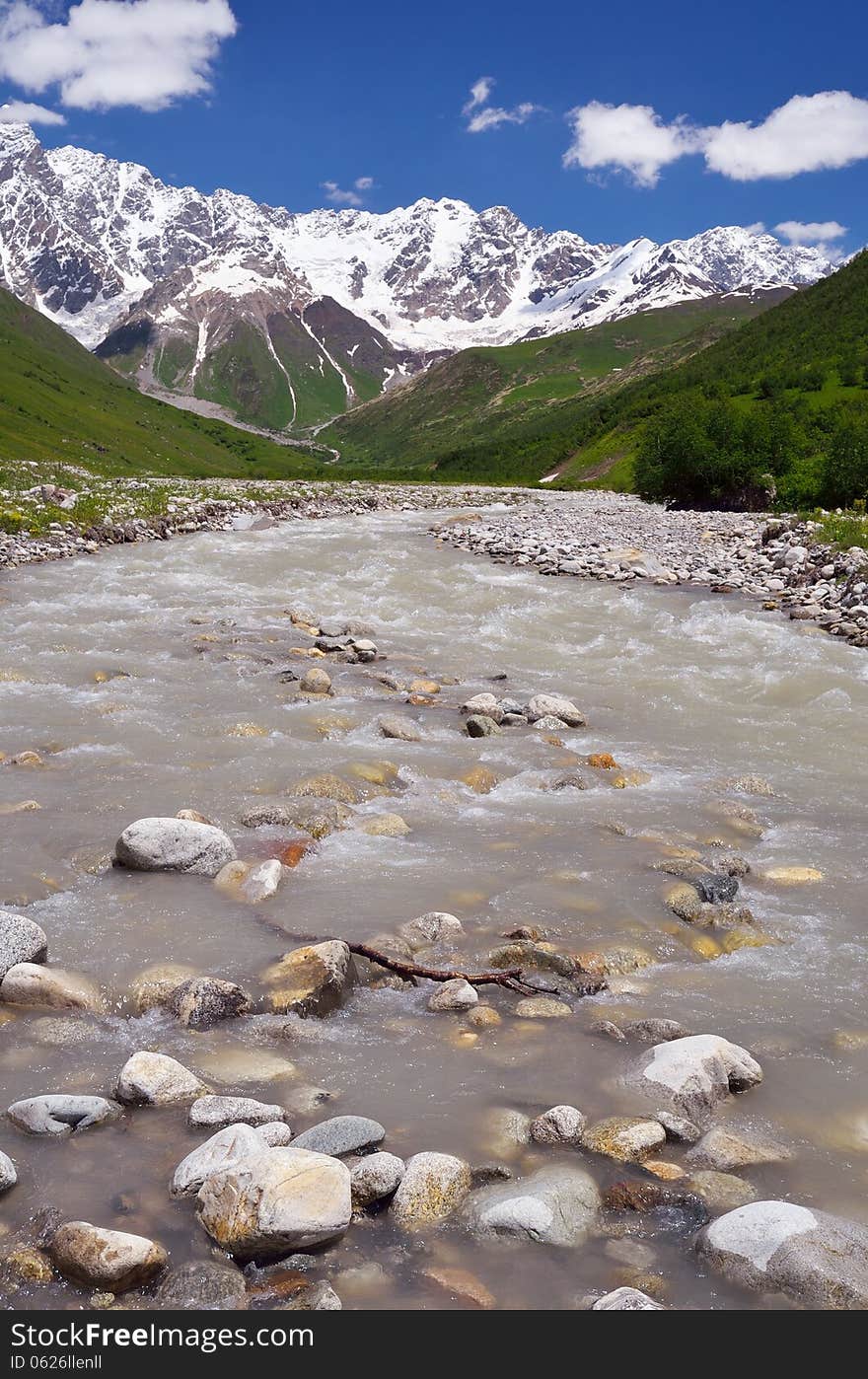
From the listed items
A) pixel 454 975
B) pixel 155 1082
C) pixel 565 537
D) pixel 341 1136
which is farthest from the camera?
pixel 565 537

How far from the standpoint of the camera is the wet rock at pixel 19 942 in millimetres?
6648

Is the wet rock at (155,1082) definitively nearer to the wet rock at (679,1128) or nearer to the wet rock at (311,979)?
the wet rock at (311,979)

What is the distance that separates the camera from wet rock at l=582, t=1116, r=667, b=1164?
514 centimetres

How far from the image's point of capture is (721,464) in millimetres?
56656

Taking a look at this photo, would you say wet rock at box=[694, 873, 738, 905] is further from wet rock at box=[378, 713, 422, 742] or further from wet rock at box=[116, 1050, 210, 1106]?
wet rock at box=[378, 713, 422, 742]

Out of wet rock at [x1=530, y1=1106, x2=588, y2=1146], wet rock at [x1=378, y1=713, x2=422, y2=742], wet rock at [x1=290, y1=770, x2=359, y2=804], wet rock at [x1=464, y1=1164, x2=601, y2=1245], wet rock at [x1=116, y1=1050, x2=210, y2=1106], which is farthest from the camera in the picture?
wet rock at [x1=378, y1=713, x2=422, y2=742]

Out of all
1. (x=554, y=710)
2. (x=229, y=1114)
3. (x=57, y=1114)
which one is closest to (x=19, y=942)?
(x=57, y=1114)

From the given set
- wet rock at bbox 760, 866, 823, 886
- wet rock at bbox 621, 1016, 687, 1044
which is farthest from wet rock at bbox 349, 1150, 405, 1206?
wet rock at bbox 760, 866, 823, 886

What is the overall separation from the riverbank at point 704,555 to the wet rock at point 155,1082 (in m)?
19.0

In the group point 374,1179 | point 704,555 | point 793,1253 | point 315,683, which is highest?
point 704,555

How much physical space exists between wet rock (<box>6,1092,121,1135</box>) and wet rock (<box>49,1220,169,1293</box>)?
0.97 m

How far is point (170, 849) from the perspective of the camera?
8734mm

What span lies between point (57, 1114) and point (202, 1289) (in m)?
1.54

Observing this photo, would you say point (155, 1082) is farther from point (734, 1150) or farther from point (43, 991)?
point (734, 1150)
